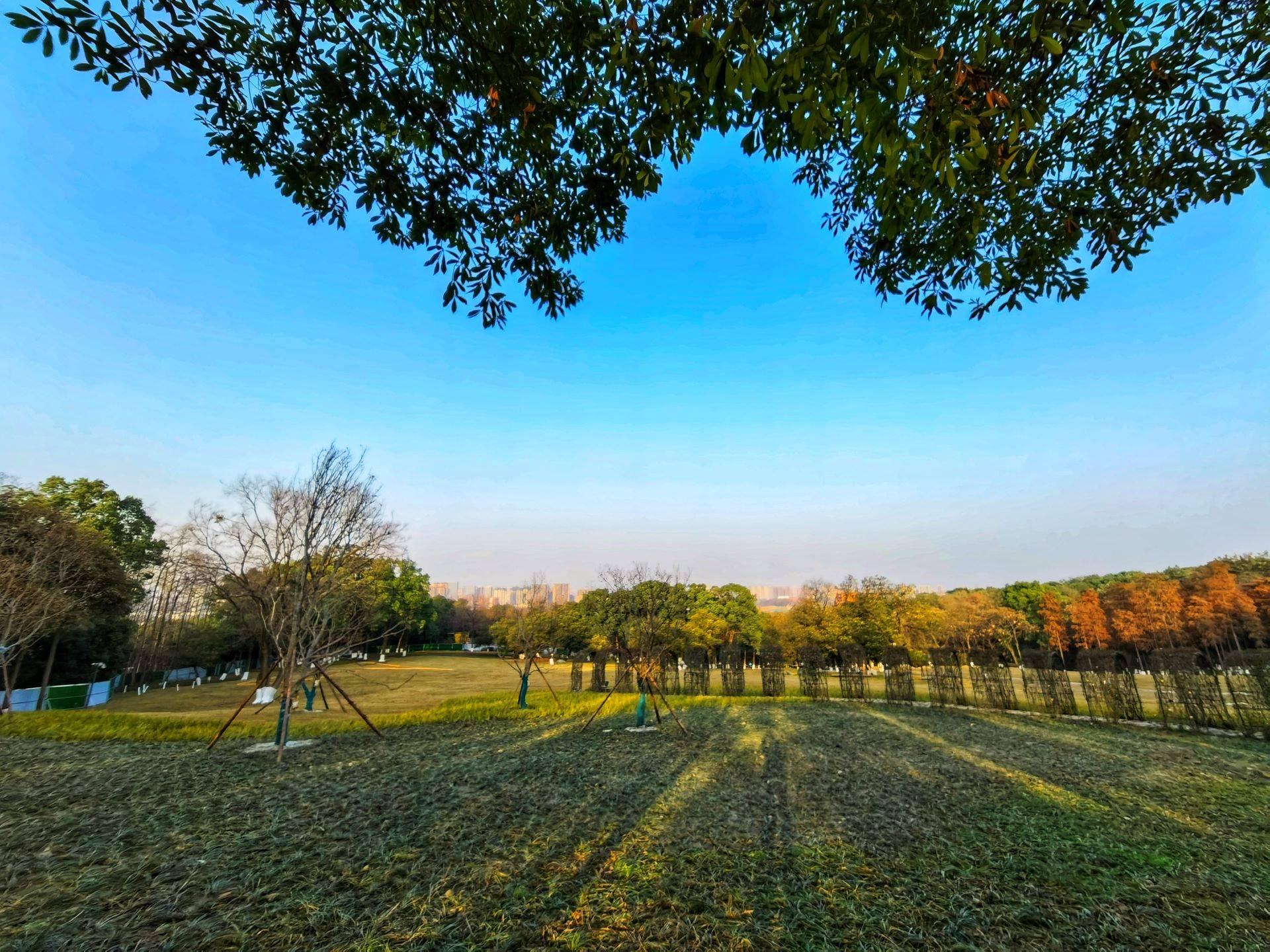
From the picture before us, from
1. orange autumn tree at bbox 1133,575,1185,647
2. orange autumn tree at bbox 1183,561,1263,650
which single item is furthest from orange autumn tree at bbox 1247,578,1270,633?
orange autumn tree at bbox 1133,575,1185,647

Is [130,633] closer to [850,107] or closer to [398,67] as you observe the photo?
[398,67]

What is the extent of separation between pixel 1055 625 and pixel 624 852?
52.5 meters

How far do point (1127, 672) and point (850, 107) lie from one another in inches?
714

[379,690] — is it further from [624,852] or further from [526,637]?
[624,852]

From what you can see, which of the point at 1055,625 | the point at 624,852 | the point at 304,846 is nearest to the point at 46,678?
the point at 304,846

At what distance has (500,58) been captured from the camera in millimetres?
2959

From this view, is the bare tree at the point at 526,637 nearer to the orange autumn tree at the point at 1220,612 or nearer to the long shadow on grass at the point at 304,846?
the long shadow on grass at the point at 304,846

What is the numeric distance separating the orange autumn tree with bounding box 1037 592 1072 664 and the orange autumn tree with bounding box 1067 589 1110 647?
104cm

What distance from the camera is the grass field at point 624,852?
3.08 m

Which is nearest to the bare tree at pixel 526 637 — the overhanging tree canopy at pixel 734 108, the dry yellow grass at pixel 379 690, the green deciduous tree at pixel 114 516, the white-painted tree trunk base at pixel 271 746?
the dry yellow grass at pixel 379 690

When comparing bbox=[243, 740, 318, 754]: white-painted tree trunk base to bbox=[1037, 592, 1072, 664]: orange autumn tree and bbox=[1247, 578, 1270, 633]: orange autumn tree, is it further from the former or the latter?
bbox=[1037, 592, 1072, 664]: orange autumn tree

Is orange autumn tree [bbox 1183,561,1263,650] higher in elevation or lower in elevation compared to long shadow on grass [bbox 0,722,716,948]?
higher

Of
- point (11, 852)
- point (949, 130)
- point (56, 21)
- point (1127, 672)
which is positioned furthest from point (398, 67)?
point (1127, 672)

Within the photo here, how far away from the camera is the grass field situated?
308cm
